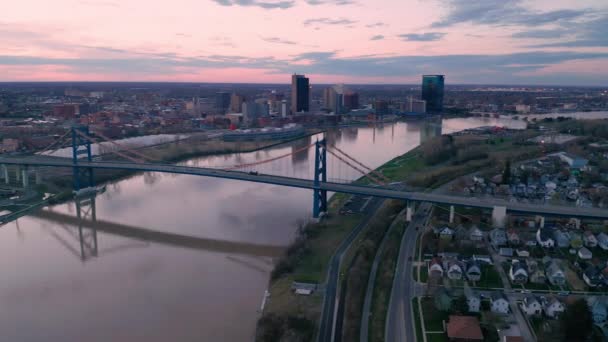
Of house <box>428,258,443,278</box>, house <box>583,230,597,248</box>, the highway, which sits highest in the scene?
the highway

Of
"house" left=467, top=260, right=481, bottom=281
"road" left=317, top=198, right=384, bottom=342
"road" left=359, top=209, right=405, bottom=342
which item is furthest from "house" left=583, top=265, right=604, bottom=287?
"road" left=317, top=198, right=384, bottom=342

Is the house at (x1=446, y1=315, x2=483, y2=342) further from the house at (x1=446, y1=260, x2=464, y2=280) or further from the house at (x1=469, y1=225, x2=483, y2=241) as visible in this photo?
the house at (x1=469, y1=225, x2=483, y2=241)

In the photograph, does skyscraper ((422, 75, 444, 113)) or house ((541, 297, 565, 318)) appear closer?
house ((541, 297, 565, 318))

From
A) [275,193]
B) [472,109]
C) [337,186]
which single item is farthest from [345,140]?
[472,109]

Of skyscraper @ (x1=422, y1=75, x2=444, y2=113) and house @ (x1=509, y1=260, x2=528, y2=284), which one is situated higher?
skyscraper @ (x1=422, y1=75, x2=444, y2=113)

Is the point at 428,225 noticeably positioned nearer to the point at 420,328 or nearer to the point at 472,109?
the point at 420,328

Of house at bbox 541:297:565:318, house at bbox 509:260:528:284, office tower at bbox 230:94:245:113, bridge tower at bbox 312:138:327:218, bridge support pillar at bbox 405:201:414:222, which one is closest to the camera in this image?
house at bbox 541:297:565:318
